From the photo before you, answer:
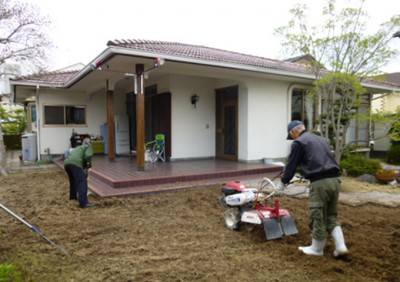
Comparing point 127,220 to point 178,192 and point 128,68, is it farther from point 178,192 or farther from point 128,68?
point 128,68

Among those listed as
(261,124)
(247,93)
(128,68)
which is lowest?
(261,124)

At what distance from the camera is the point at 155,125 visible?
32.2ft

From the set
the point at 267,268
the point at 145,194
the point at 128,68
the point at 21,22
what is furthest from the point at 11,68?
the point at 267,268

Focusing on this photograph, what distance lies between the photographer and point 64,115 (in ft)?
37.3

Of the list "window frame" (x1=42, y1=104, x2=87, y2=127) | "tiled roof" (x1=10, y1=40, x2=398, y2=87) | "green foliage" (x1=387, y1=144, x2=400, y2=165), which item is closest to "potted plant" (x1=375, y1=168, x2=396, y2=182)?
"tiled roof" (x1=10, y1=40, x2=398, y2=87)

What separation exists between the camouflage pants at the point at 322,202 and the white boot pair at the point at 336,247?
2.3 inches

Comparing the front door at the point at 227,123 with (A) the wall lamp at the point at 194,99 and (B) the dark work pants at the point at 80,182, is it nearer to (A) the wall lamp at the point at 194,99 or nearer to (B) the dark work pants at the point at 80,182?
(A) the wall lamp at the point at 194,99

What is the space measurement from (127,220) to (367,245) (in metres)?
3.21

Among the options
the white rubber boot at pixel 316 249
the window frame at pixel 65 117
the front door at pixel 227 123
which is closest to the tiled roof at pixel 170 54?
the window frame at pixel 65 117

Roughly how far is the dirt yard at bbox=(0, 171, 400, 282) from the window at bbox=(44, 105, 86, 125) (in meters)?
6.66

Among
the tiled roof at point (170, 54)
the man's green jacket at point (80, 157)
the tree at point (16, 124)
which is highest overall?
the tiled roof at point (170, 54)

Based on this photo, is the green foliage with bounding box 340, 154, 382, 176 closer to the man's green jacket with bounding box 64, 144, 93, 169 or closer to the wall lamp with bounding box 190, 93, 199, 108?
the wall lamp with bounding box 190, 93, 199, 108

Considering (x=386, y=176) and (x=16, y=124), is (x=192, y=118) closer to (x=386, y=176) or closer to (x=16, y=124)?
(x=386, y=176)

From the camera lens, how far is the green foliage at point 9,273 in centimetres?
168
